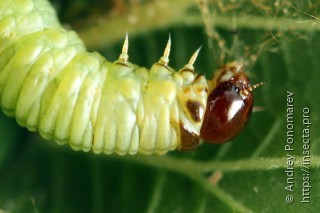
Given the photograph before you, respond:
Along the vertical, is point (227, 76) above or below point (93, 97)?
above

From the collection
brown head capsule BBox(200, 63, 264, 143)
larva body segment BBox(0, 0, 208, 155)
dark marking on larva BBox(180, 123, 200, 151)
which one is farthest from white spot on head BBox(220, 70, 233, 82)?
dark marking on larva BBox(180, 123, 200, 151)

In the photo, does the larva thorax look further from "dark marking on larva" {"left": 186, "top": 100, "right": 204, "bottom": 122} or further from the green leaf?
the green leaf

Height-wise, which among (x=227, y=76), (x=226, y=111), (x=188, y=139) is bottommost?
(x=188, y=139)

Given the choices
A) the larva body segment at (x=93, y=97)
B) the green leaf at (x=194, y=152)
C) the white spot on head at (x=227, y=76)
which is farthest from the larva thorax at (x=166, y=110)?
the green leaf at (x=194, y=152)

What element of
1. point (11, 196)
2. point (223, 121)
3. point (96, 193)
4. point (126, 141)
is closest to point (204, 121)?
point (223, 121)

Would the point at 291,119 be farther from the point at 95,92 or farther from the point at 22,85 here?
the point at 22,85

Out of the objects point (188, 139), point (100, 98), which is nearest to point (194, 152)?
point (188, 139)

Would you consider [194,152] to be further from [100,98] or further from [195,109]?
[100,98]
